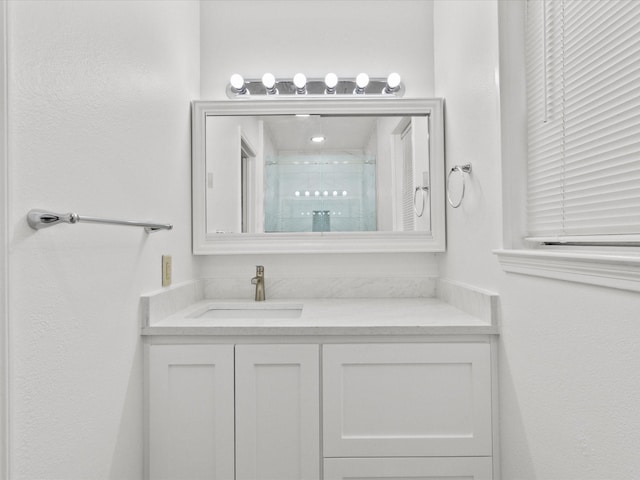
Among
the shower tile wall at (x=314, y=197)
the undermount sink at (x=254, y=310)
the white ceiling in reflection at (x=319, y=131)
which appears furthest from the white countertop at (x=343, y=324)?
the white ceiling in reflection at (x=319, y=131)

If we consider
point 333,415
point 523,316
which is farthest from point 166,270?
point 523,316

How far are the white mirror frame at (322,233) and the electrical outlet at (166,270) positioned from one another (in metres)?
0.33

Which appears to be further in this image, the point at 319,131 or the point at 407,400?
the point at 319,131

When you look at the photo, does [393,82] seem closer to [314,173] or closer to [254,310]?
[314,173]

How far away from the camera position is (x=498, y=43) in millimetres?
1248

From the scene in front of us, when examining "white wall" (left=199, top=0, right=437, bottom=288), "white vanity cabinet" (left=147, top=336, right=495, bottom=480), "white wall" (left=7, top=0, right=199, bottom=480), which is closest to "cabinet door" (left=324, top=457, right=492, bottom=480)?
"white vanity cabinet" (left=147, top=336, right=495, bottom=480)

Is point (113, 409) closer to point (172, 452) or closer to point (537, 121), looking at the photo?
point (172, 452)

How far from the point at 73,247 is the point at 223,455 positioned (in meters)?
0.81

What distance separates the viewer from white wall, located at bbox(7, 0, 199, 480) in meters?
0.79

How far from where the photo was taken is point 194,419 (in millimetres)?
1318

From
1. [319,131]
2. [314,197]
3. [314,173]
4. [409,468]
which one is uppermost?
[319,131]

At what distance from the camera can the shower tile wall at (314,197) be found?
6.38ft

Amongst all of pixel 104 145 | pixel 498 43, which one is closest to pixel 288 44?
pixel 498 43

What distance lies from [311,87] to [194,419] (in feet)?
5.06
